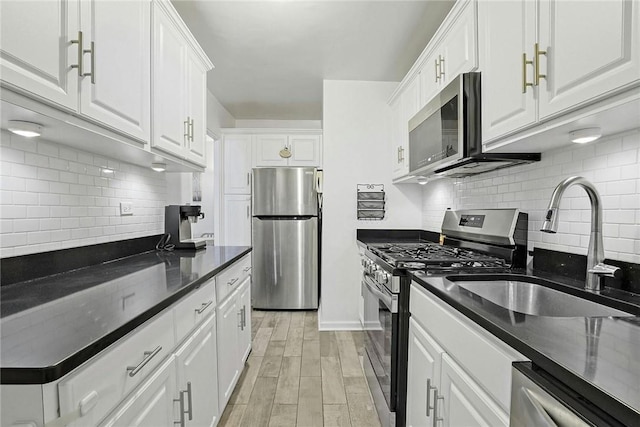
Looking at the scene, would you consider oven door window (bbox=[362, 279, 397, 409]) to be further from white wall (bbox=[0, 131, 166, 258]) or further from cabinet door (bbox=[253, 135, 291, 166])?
cabinet door (bbox=[253, 135, 291, 166])

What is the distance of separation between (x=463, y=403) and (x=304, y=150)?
3283mm

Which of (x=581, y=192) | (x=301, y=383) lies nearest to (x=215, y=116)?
(x=301, y=383)

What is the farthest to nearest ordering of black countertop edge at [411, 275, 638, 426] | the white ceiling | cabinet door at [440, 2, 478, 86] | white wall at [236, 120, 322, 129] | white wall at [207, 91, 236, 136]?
white wall at [236, 120, 322, 129], white wall at [207, 91, 236, 136], the white ceiling, cabinet door at [440, 2, 478, 86], black countertop edge at [411, 275, 638, 426]

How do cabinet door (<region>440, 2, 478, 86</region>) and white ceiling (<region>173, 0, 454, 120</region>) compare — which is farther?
white ceiling (<region>173, 0, 454, 120</region>)

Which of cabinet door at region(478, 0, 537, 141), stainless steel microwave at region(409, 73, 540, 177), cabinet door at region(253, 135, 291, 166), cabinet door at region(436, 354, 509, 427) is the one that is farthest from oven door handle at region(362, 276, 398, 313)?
cabinet door at region(253, 135, 291, 166)

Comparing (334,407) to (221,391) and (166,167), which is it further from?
(166,167)

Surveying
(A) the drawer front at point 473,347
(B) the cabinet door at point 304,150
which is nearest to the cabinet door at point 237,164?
(B) the cabinet door at point 304,150

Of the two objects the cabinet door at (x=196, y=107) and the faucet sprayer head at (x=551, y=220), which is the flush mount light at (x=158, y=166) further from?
the faucet sprayer head at (x=551, y=220)

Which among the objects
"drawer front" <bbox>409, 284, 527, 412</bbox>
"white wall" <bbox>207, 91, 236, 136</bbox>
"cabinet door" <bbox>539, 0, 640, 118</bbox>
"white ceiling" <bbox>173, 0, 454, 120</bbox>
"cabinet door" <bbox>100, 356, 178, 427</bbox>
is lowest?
"cabinet door" <bbox>100, 356, 178, 427</bbox>

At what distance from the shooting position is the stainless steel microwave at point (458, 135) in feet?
5.08

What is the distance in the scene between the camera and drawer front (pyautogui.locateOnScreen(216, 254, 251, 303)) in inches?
67.3

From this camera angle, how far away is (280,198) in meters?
3.67

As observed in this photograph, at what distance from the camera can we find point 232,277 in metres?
1.95

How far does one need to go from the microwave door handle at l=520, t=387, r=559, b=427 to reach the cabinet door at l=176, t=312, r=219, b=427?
3.60ft
